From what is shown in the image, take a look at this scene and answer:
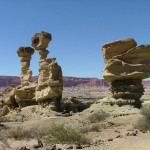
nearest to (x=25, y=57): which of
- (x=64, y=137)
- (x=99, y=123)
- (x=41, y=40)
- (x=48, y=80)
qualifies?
(x=41, y=40)

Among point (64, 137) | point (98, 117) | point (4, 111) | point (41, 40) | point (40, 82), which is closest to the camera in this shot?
point (64, 137)

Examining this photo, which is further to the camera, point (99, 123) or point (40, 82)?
point (40, 82)

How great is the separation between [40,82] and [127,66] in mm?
8642

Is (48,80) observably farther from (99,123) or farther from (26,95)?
(99,123)

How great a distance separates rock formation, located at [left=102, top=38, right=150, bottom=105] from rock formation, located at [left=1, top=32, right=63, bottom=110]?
5.36 m

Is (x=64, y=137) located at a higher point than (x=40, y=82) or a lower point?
lower

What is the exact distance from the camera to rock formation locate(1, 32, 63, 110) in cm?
2777

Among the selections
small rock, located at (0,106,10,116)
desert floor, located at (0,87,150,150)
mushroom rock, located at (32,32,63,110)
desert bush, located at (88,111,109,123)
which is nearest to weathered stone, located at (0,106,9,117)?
small rock, located at (0,106,10,116)

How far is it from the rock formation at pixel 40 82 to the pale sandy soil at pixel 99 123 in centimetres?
124

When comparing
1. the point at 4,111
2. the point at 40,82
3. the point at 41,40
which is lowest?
the point at 4,111

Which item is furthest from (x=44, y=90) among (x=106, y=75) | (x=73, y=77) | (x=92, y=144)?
(x=73, y=77)

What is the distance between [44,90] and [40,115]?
2.57 metres

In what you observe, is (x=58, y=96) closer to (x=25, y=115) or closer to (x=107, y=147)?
(x=25, y=115)

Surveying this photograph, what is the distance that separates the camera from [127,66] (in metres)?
23.3
